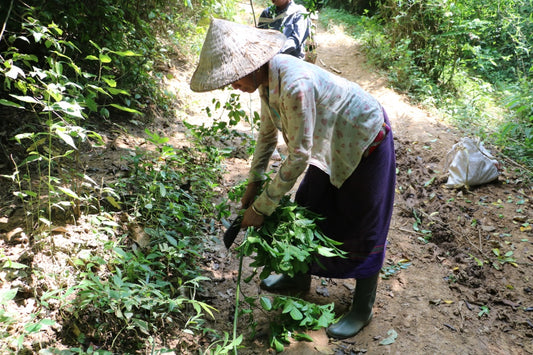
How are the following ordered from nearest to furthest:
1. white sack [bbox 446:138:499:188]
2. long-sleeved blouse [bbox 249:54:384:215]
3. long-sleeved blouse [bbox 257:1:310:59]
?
1. long-sleeved blouse [bbox 249:54:384:215]
2. long-sleeved blouse [bbox 257:1:310:59]
3. white sack [bbox 446:138:499:188]

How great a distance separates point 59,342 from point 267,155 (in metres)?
1.54

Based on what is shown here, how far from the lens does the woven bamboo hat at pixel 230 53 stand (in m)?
1.83

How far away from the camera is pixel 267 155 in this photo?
7.99 ft

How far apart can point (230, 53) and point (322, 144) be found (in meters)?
0.69

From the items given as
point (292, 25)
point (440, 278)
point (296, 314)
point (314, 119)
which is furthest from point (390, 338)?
point (292, 25)

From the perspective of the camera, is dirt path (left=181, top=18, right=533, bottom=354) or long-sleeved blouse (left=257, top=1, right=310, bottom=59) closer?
dirt path (left=181, top=18, right=533, bottom=354)

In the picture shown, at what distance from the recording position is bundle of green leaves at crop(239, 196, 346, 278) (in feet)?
6.68

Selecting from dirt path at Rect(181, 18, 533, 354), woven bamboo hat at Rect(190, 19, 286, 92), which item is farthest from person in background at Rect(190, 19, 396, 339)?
dirt path at Rect(181, 18, 533, 354)

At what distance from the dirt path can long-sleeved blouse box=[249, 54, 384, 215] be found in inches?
43.7

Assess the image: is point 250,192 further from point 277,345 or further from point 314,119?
point 277,345

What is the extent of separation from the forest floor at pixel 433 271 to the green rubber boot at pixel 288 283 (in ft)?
0.30

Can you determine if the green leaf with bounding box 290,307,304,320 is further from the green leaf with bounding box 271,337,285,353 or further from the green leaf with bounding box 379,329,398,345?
the green leaf with bounding box 379,329,398,345

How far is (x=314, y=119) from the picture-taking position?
1.89 metres

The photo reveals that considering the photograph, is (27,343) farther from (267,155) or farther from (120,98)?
(120,98)
